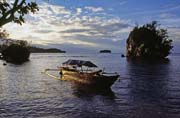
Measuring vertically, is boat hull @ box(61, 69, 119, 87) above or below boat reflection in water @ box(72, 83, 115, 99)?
above

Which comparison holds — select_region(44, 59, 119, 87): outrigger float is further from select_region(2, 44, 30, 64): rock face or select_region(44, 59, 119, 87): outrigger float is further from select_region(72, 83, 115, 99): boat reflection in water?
select_region(2, 44, 30, 64): rock face

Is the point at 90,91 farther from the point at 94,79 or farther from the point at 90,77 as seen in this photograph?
the point at 90,77

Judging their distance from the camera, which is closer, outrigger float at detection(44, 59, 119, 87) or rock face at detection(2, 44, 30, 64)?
outrigger float at detection(44, 59, 119, 87)

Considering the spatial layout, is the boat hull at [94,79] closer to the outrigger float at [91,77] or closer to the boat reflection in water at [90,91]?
the outrigger float at [91,77]

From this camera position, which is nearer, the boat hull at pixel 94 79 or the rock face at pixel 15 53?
the boat hull at pixel 94 79

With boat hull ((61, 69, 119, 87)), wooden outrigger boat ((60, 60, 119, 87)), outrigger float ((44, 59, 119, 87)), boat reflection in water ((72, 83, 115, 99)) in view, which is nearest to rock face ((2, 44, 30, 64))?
wooden outrigger boat ((60, 60, 119, 87))

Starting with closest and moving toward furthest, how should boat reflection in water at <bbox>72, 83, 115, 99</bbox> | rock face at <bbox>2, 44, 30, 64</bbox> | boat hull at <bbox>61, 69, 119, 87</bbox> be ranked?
boat reflection in water at <bbox>72, 83, 115, 99</bbox> < boat hull at <bbox>61, 69, 119, 87</bbox> < rock face at <bbox>2, 44, 30, 64</bbox>

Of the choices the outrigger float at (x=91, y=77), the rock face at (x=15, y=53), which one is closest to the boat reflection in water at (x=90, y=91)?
the outrigger float at (x=91, y=77)

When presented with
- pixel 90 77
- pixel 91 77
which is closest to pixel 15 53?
pixel 90 77

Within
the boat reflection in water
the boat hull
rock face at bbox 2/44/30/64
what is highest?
rock face at bbox 2/44/30/64

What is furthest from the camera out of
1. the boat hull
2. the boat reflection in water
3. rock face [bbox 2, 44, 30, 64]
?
rock face [bbox 2, 44, 30, 64]

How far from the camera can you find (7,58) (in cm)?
17050

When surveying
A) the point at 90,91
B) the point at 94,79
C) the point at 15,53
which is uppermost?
the point at 15,53

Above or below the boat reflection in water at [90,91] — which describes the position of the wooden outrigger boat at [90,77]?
above
